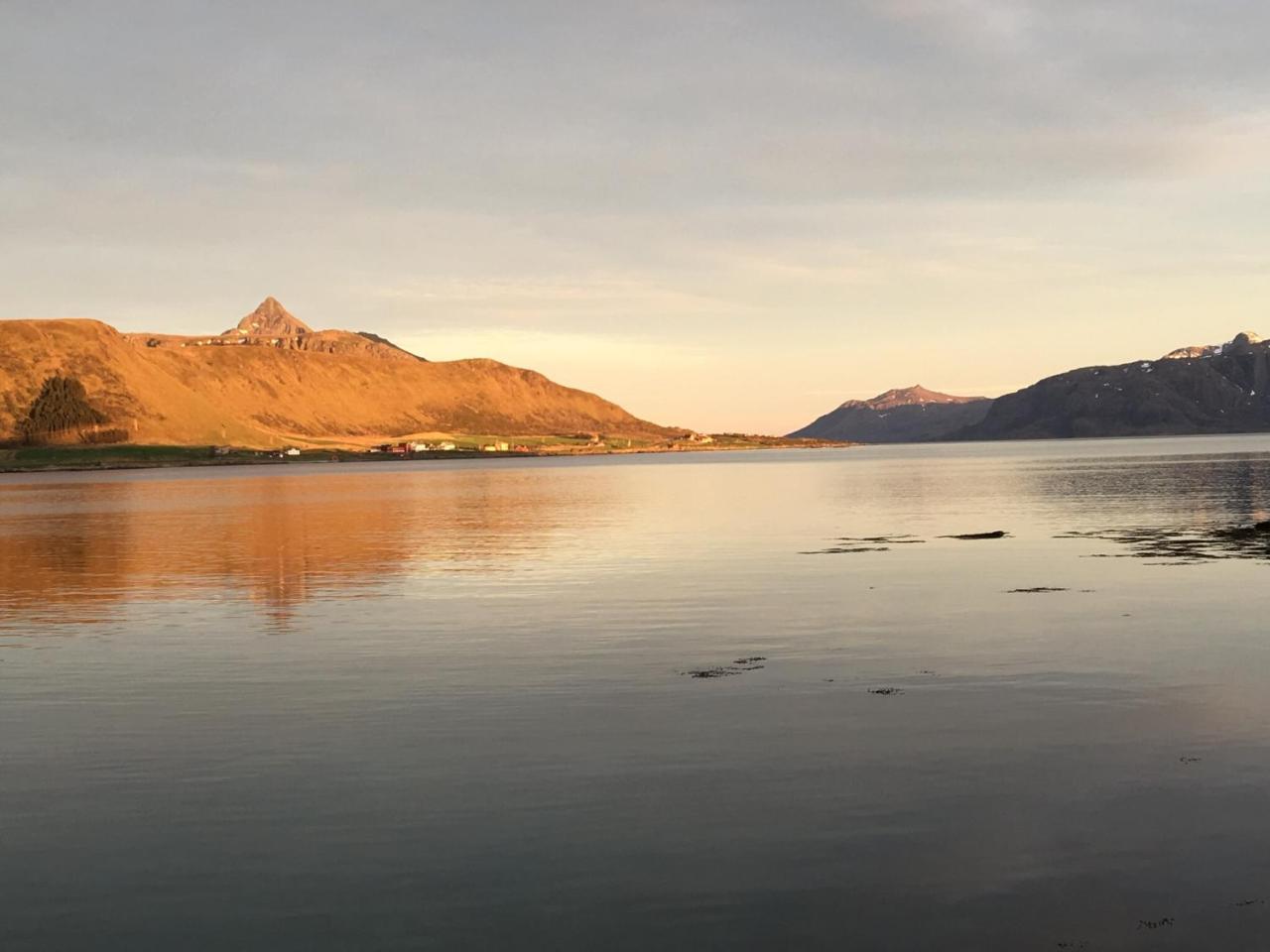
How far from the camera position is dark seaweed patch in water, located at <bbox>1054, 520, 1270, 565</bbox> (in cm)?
5612

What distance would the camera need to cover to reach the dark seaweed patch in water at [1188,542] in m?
56.1

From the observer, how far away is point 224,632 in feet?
128

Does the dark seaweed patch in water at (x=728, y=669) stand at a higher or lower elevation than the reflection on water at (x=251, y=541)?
lower

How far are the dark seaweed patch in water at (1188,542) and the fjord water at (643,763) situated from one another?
13.1ft

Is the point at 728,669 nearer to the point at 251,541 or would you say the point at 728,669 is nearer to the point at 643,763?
the point at 643,763

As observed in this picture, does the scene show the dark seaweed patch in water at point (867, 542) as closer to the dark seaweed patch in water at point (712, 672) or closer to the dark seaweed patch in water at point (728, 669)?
the dark seaweed patch in water at point (728, 669)

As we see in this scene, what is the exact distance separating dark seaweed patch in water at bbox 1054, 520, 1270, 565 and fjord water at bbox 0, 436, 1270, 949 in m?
3.99

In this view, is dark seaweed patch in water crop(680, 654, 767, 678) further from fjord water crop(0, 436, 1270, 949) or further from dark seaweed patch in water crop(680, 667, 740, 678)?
fjord water crop(0, 436, 1270, 949)

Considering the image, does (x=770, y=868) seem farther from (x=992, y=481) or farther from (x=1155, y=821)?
(x=992, y=481)

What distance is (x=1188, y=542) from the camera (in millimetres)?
63219

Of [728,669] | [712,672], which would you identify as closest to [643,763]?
[712,672]

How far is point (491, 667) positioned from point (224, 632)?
1175cm

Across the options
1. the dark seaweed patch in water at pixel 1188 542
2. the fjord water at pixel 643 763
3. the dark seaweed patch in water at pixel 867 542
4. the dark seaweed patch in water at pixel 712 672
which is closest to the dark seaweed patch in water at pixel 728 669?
the dark seaweed patch in water at pixel 712 672

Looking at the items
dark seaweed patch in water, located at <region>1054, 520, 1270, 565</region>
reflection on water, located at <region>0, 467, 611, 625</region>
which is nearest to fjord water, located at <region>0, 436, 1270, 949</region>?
reflection on water, located at <region>0, 467, 611, 625</region>
